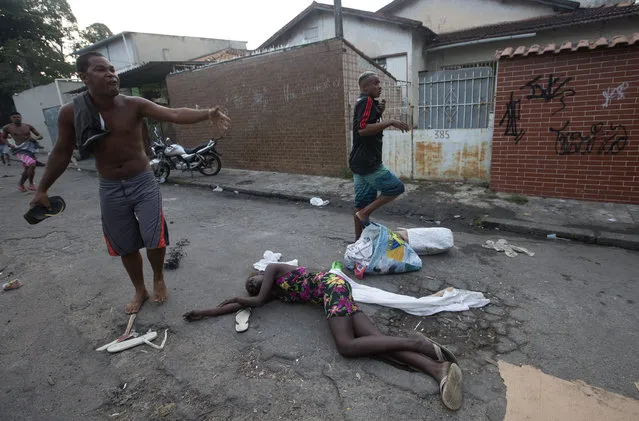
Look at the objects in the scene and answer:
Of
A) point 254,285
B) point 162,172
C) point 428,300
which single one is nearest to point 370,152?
point 428,300

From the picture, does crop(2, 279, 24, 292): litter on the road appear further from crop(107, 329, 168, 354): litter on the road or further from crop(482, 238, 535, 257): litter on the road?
crop(482, 238, 535, 257): litter on the road

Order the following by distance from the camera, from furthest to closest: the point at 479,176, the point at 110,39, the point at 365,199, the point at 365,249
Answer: the point at 110,39 → the point at 479,176 → the point at 365,199 → the point at 365,249

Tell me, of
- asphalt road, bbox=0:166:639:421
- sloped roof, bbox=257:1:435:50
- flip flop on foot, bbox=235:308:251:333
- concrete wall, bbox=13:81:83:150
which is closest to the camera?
asphalt road, bbox=0:166:639:421

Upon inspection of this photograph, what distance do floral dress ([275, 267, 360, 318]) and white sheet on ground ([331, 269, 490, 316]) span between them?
0.18 metres

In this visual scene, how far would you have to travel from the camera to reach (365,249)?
128 inches

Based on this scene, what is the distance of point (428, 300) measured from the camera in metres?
2.66

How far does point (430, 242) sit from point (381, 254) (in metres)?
0.65

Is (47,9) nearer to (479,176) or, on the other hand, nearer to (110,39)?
(110,39)

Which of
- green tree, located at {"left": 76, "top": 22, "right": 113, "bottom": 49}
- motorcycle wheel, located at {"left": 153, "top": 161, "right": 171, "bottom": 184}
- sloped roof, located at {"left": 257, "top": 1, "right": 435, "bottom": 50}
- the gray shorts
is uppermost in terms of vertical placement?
green tree, located at {"left": 76, "top": 22, "right": 113, "bottom": 49}

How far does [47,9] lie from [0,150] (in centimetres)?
1716

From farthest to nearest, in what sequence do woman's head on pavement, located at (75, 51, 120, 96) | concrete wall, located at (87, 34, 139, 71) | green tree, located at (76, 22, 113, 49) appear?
green tree, located at (76, 22, 113, 49)
concrete wall, located at (87, 34, 139, 71)
woman's head on pavement, located at (75, 51, 120, 96)

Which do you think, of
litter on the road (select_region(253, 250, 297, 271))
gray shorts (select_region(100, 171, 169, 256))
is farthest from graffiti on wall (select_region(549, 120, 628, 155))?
gray shorts (select_region(100, 171, 169, 256))

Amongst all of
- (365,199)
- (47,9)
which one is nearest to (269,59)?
(365,199)

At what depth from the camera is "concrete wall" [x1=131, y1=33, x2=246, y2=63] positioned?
19.8 m
